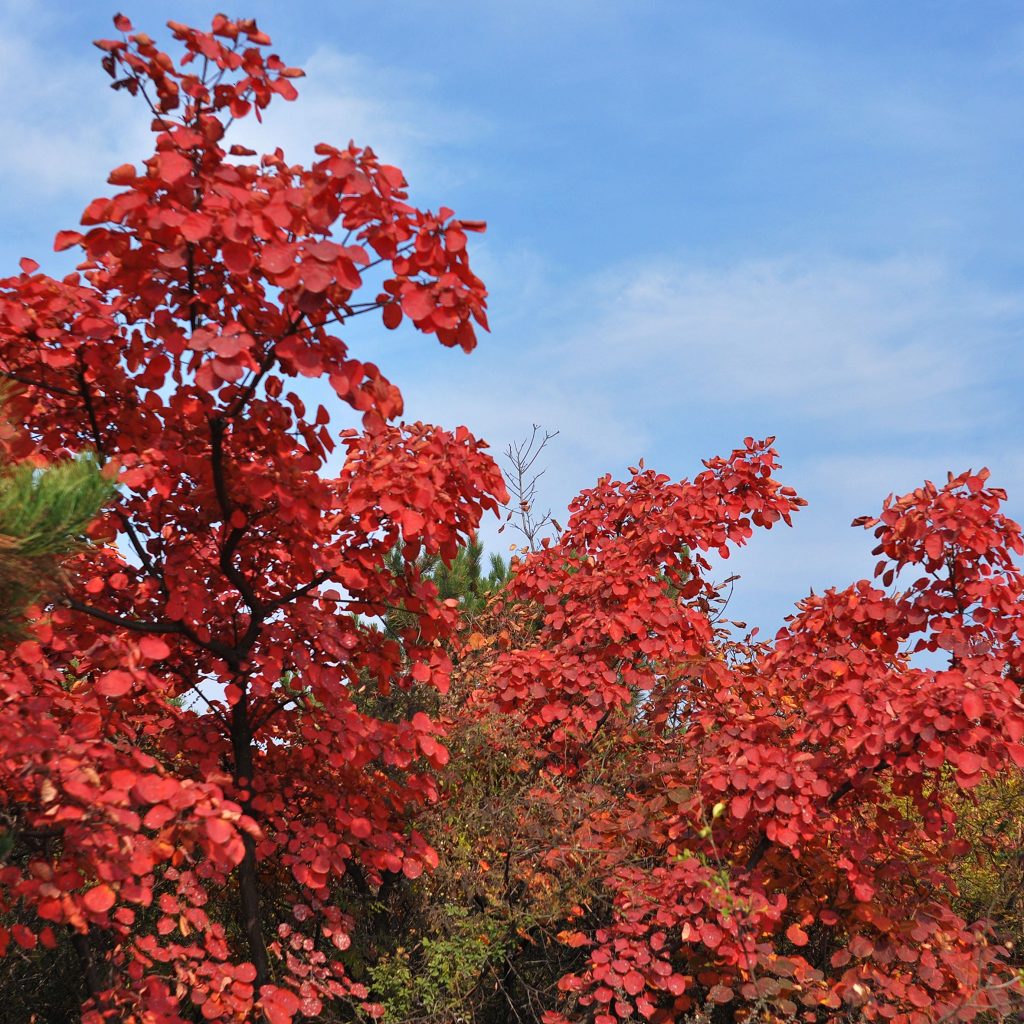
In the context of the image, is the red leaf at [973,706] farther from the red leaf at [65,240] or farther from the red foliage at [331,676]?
the red leaf at [65,240]

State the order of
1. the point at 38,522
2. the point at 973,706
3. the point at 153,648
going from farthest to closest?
the point at 973,706 < the point at 153,648 < the point at 38,522

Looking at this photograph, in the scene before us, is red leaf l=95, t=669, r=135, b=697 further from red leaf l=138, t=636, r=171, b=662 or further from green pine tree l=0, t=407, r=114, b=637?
green pine tree l=0, t=407, r=114, b=637

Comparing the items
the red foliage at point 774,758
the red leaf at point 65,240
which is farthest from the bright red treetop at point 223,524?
the red foliage at point 774,758

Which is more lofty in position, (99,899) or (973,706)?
(973,706)

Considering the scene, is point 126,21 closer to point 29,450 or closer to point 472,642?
point 29,450

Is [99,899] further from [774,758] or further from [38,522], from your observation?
[774,758]

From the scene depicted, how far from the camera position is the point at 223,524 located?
411 cm

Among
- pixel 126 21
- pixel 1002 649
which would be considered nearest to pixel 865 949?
pixel 1002 649

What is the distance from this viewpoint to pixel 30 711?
362 centimetres

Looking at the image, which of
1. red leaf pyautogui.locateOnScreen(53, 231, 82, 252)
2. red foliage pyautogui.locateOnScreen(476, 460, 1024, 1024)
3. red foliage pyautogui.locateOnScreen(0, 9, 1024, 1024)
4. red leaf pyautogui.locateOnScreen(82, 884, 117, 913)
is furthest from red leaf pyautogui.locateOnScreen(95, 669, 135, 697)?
red foliage pyautogui.locateOnScreen(476, 460, 1024, 1024)

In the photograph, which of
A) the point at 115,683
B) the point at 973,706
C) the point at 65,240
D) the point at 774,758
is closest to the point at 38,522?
the point at 115,683

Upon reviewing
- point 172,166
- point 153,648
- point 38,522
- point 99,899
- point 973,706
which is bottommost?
point 99,899

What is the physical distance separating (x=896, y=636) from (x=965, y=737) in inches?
51.2

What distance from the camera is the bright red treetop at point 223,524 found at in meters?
3.09
